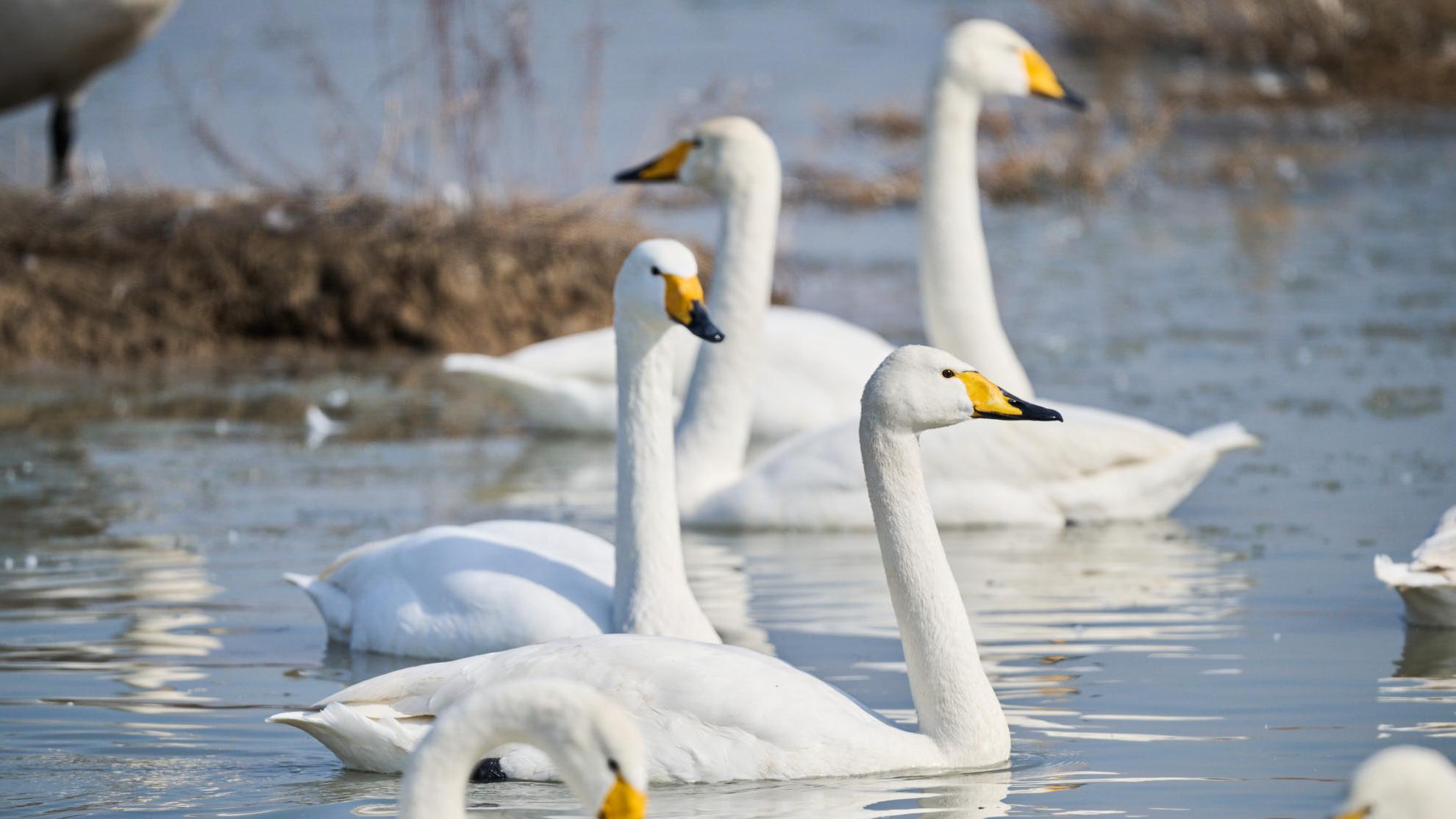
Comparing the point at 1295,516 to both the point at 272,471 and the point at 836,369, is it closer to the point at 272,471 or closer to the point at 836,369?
the point at 836,369

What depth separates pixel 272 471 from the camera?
33.3 feet

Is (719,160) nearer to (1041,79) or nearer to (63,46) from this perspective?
(1041,79)

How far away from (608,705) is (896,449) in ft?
7.12

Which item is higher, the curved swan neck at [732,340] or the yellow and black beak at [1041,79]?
the yellow and black beak at [1041,79]

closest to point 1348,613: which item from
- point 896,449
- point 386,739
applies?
point 896,449

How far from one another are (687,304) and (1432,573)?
2.15m

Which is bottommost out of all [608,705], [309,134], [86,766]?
[86,766]

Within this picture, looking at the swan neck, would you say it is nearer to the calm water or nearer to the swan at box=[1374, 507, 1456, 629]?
the calm water

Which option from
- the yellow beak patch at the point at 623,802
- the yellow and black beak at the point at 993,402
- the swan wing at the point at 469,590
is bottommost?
the swan wing at the point at 469,590

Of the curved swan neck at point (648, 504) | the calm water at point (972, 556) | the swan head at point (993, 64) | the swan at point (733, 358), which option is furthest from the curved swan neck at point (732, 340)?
the curved swan neck at point (648, 504)

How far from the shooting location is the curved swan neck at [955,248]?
10.1 meters

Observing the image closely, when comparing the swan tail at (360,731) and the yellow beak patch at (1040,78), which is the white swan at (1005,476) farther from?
the swan tail at (360,731)

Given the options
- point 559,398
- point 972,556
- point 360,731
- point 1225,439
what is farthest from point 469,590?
point 559,398

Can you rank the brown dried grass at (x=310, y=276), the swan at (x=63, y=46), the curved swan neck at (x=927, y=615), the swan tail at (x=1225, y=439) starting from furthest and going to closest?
the swan at (x=63, y=46) < the brown dried grass at (x=310, y=276) < the swan tail at (x=1225, y=439) < the curved swan neck at (x=927, y=615)
